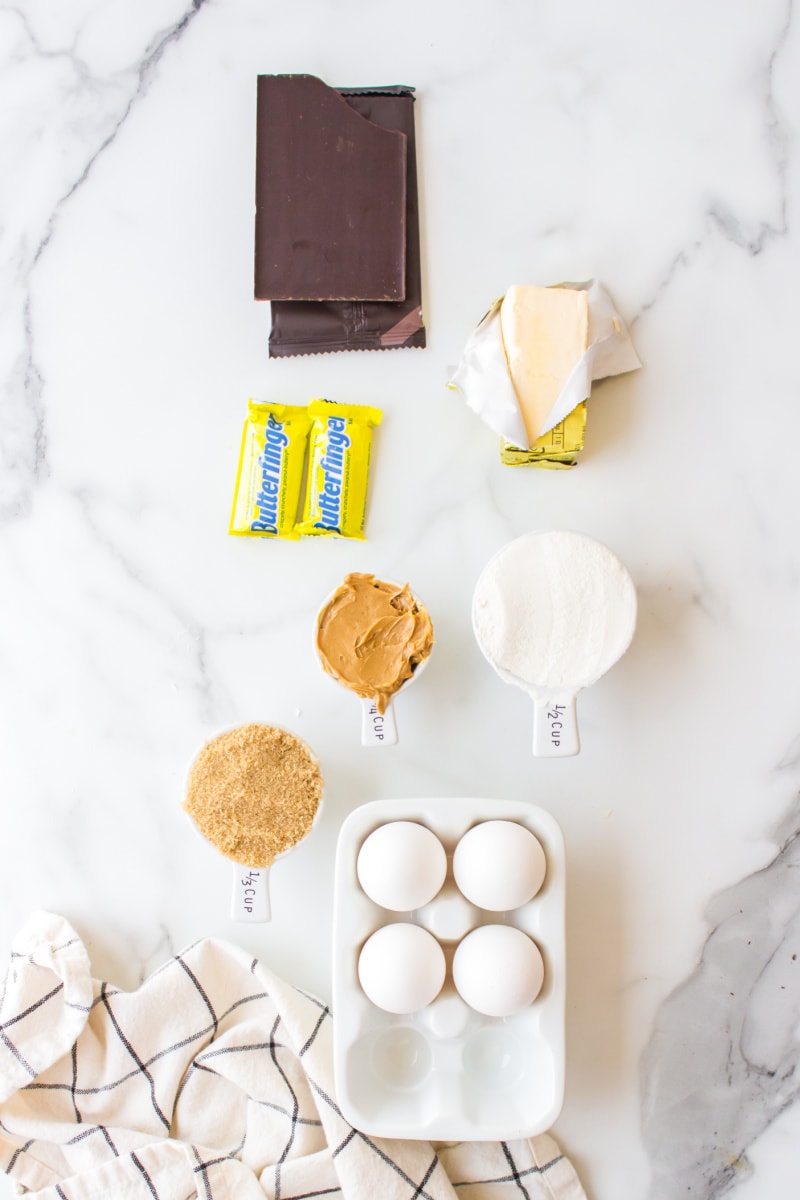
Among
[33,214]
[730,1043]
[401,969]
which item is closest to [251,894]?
[401,969]

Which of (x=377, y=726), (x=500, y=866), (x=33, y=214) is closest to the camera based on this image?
(x=500, y=866)

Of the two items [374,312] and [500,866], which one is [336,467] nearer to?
[374,312]

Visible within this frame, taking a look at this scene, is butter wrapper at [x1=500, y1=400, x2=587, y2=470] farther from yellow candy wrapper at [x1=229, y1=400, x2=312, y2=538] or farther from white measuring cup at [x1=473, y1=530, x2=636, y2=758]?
yellow candy wrapper at [x1=229, y1=400, x2=312, y2=538]

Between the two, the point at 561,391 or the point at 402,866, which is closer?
the point at 402,866

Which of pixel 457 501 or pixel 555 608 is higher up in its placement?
pixel 457 501

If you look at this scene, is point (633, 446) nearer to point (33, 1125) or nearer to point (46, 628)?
point (46, 628)

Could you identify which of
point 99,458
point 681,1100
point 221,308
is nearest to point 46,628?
point 99,458

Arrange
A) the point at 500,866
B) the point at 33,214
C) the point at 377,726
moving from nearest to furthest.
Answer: the point at 500,866, the point at 377,726, the point at 33,214

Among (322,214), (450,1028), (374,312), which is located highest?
(322,214)
